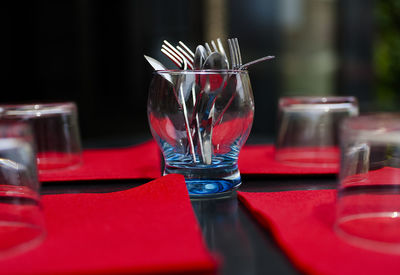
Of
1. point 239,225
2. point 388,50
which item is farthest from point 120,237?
point 388,50

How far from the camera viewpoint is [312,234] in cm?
40

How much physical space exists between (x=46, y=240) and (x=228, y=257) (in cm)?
15

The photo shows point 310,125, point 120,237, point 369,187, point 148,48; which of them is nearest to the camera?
point 120,237

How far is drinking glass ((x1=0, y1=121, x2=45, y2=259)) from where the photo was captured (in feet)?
1.29

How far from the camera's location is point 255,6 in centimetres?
319

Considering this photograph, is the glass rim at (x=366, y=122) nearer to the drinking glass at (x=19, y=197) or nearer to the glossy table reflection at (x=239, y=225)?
the glossy table reflection at (x=239, y=225)

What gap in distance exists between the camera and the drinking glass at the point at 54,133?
77 centimetres

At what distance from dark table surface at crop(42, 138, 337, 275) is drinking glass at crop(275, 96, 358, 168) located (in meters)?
0.18

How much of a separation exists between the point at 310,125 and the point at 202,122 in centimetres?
36

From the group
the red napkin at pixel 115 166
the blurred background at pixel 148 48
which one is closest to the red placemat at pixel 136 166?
the red napkin at pixel 115 166

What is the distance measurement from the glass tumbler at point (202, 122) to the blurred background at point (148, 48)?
7.78 ft

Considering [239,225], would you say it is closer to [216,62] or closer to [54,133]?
[216,62]

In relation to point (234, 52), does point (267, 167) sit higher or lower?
lower

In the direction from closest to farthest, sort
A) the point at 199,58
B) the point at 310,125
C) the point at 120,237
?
the point at 120,237 → the point at 199,58 → the point at 310,125
